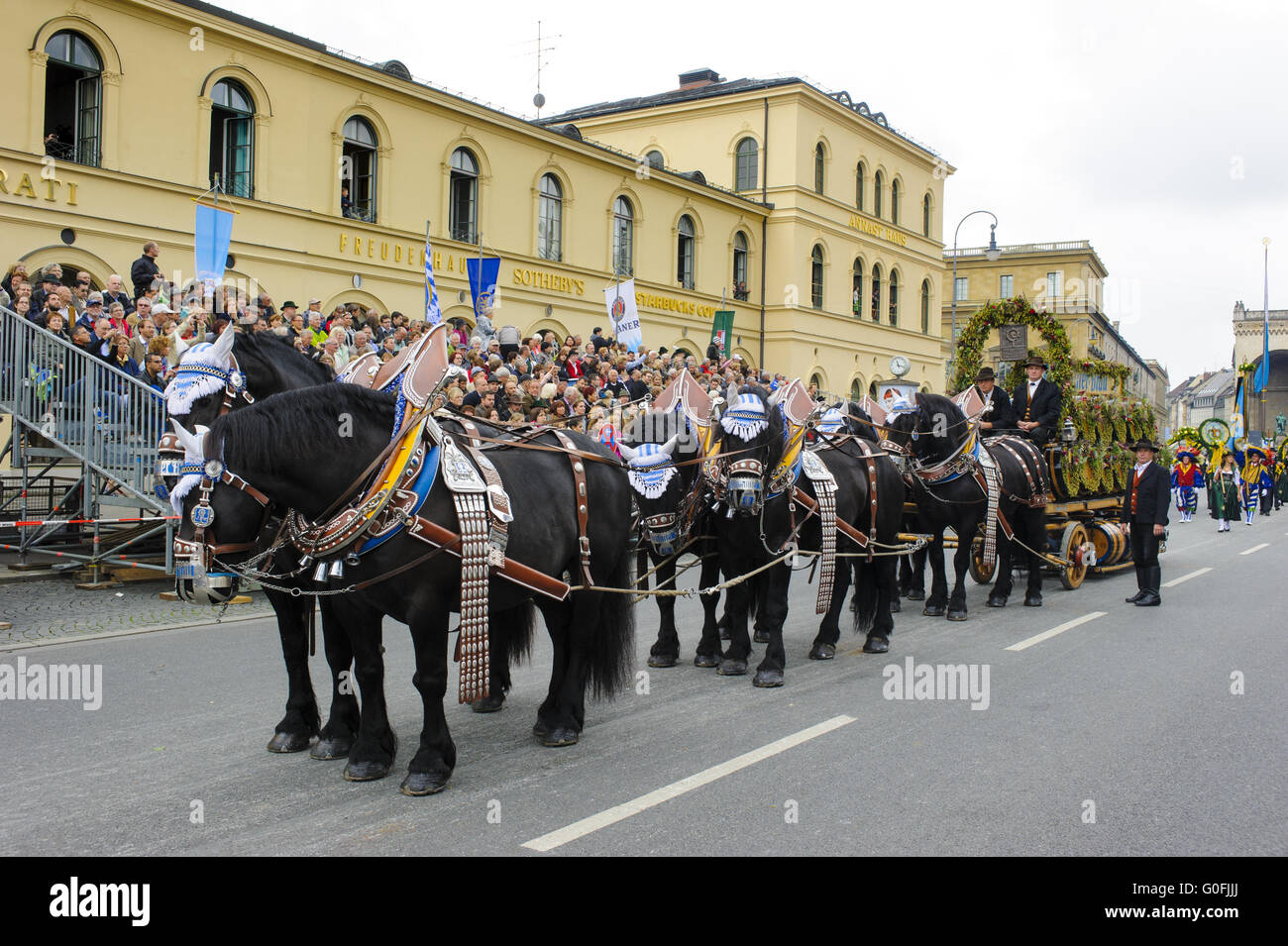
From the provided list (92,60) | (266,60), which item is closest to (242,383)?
(92,60)

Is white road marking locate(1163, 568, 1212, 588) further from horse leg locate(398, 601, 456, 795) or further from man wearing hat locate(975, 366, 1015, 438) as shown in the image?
horse leg locate(398, 601, 456, 795)

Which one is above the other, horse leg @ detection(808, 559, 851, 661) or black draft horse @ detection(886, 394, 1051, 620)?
black draft horse @ detection(886, 394, 1051, 620)

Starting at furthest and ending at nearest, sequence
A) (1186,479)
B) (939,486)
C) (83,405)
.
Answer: (1186,479), (83,405), (939,486)

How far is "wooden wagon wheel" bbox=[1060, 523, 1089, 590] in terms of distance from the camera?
12.2 meters

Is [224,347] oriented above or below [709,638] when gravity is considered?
above

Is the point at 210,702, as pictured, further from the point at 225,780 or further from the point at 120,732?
the point at 225,780

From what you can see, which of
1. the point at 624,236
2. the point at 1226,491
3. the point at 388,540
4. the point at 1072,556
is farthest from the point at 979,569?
the point at 624,236

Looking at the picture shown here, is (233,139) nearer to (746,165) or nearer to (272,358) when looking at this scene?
(272,358)

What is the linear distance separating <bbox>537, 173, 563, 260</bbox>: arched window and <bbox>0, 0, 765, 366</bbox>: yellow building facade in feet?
0.18

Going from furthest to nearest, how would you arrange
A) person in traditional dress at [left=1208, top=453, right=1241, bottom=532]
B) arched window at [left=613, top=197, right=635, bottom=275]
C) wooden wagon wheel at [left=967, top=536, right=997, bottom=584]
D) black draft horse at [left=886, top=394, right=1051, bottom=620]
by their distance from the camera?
arched window at [left=613, top=197, right=635, bottom=275] → person in traditional dress at [left=1208, top=453, right=1241, bottom=532] → wooden wagon wheel at [left=967, top=536, right=997, bottom=584] → black draft horse at [left=886, top=394, right=1051, bottom=620]

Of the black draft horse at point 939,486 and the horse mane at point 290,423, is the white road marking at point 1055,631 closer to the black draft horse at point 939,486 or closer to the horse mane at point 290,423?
the black draft horse at point 939,486

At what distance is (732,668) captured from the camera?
7512 mm

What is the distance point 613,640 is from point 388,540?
1.91m

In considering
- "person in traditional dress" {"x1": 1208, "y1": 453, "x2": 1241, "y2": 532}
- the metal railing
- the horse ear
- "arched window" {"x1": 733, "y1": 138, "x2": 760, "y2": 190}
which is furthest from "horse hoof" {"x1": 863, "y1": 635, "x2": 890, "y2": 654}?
"arched window" {"x1": 733, "y1": 138, "x2": 760, "y2": 190}
